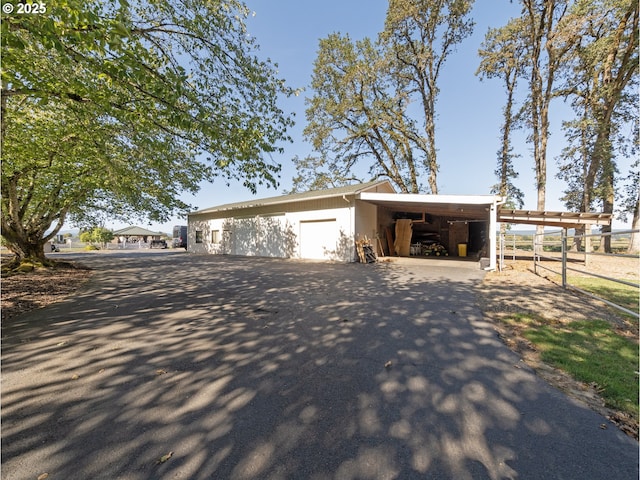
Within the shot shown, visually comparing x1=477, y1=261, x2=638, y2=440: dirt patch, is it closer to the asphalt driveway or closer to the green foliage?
the asphalt driveway

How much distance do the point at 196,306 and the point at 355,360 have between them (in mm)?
3570

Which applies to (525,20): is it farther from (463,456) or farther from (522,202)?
(463,456)

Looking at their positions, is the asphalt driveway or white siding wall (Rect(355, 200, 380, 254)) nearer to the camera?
the asphalt driveway

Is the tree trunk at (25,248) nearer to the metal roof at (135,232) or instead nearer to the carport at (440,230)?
the carport at (440,230)

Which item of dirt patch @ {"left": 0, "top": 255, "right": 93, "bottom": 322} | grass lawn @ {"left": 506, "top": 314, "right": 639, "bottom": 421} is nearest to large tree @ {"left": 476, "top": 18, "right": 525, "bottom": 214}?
grass lawn @ {"left": 506, "top": 314, "right": 639, "bottom": 421}

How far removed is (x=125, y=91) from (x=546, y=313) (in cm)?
863

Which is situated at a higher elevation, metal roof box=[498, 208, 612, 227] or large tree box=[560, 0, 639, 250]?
large tree box=[560, 0, 639, 250]

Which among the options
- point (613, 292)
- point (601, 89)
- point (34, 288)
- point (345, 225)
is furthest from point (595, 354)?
point (601, 89)

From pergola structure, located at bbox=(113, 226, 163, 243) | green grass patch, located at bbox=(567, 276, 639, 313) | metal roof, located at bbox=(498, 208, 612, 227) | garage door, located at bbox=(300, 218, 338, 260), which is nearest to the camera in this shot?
green grass patch, located at bbox=(567, 276, 639, 313)

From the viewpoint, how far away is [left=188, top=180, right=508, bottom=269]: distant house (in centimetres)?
1186

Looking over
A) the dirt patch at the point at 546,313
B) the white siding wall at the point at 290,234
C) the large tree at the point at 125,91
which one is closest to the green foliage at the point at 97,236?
the white siding wall at the point at 290,234

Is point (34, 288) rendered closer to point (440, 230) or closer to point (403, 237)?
point (403, 237)

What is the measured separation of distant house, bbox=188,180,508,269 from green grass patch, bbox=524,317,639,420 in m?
6.38

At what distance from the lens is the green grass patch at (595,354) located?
7.73 feet
